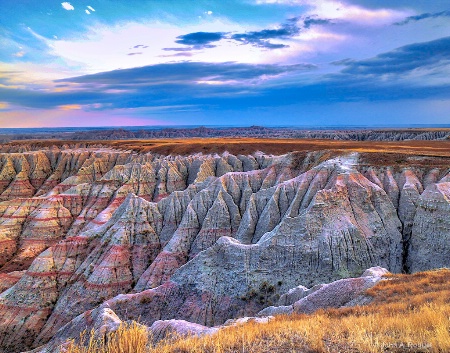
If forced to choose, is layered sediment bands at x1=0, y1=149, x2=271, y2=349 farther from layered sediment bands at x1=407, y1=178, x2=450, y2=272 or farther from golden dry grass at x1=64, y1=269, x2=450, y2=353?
golden dry grass at x1=64, y1=269, x2=450, y2=353

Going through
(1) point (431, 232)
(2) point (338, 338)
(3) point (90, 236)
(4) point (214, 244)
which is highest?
(2) point (338, 338)

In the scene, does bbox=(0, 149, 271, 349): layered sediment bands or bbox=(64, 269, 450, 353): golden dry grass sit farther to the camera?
bbox=(0, 149, 271, 349): layered sediment bands

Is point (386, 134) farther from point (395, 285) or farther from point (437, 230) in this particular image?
point (395, 285)

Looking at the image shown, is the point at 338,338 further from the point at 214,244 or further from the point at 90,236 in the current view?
the point at 90,236

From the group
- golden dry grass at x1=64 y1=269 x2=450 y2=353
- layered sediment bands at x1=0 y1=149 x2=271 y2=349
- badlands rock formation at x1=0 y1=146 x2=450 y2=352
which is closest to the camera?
golden dry grass at x1=64 y1=269 x2=450 y2=353

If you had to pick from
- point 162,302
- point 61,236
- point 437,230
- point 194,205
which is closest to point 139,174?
point 61,236

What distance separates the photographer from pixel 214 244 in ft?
88.4

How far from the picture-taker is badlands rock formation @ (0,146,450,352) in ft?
81.1

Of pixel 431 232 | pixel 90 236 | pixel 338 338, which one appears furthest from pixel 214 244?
pixel 90 236

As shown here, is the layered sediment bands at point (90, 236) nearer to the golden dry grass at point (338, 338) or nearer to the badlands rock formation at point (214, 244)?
the badlands rock formation at point (214, 244)

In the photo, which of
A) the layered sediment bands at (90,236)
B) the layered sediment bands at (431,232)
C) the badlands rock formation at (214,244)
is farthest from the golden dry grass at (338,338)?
the layered sediment bands at (90,236)

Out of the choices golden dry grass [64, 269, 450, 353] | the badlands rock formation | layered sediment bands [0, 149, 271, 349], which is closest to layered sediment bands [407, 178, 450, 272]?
the badlands rock formation

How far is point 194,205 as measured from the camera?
4041cm

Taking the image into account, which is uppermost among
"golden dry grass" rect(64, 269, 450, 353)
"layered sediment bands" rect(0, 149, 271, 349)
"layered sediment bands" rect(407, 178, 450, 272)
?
"golden dry grass" rect(64, 269, 450, 353)
